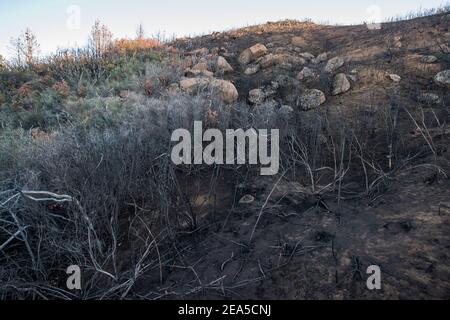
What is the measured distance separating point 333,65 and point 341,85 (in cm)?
98

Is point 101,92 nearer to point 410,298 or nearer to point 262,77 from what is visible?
point 262,77

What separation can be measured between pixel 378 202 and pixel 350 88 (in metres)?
3.42

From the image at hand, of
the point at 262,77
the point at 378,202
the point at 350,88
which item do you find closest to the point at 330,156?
the point at 378,202

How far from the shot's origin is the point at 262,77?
7.31 m

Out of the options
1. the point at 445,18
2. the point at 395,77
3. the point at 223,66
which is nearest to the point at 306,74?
the point at 395,77

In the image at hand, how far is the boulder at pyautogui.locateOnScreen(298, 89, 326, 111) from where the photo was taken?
5926 mm

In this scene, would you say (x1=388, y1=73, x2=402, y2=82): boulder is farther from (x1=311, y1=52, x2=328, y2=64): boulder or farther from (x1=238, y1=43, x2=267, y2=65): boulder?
(x1=238, y1=43, x2=267, y2=65): boulder

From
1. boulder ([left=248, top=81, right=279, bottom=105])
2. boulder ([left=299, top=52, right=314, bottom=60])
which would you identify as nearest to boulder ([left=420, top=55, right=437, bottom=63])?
boulder ([left=299, top=52, right=314, bottom=60])

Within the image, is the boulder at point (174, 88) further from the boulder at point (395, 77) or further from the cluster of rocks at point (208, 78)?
the boulder at point (395, 77)

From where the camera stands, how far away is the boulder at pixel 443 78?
5.50m

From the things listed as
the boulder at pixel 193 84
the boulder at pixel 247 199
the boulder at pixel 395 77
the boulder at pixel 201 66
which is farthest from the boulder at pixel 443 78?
the boulder at pixel 201 66

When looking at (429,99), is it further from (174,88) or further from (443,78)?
(174,88)

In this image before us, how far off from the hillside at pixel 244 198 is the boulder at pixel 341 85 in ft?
0.08

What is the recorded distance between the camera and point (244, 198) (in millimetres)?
Result: 3811
